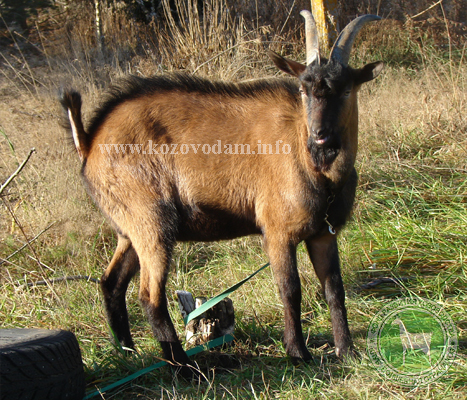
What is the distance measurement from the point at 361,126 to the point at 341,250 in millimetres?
2532

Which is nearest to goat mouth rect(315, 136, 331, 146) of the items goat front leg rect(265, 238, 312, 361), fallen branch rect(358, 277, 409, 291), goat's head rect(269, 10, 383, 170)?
goat's head rect(269, 10, 383, 170)

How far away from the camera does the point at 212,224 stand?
3695 mm

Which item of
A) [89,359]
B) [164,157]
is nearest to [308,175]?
[164,157]

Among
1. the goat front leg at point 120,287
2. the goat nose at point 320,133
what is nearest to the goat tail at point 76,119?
the goat front leg at point 120,287

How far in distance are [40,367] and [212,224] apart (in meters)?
1.60

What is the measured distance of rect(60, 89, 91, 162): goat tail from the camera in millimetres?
3682

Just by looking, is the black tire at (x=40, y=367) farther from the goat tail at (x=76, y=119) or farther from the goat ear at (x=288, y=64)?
the goat ear at (x=288, y=64)

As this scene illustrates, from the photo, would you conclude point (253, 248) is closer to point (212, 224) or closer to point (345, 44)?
point (212, 224)

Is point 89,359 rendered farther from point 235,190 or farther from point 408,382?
point 408,382

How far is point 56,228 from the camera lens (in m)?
5.35

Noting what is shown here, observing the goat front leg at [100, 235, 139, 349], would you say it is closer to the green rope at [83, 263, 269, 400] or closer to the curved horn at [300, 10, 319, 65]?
the green rope at [83, 263, 269, 400]

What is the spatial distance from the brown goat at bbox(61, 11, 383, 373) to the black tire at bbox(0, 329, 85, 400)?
2.50 ft

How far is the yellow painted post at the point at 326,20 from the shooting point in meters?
6.12

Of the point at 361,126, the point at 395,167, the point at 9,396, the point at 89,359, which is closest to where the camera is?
the point at 9,396
